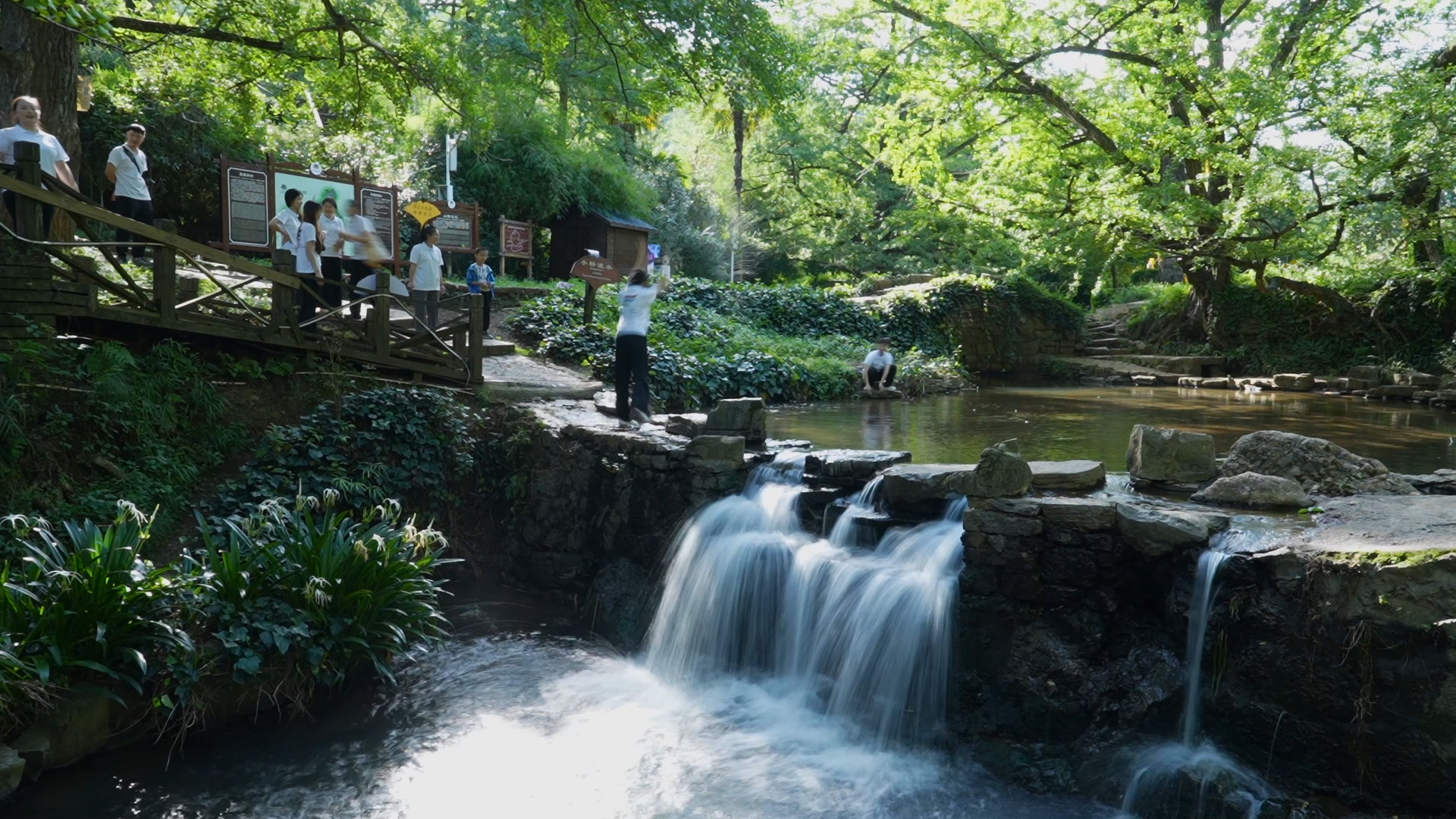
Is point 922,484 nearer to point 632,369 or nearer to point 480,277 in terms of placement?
point 632,369

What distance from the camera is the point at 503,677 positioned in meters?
7.42

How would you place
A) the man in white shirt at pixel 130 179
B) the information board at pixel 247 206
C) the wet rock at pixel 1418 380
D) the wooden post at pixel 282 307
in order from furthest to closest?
the wet rock at pixel 1418 380 < the information board at pixel 247 206 < the man in white shirt at pixel 130 179 < the wooden post at pixel 282 307

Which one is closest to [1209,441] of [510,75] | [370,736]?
[370,736]

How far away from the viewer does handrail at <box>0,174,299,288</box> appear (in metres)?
7.81

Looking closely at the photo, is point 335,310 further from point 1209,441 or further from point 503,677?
point 1209,441

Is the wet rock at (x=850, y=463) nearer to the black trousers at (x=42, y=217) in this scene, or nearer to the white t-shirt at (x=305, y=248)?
the white t-shirt at (x=305, y=248)

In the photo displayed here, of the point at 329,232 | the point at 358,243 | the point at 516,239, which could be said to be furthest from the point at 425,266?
the point at 516,239

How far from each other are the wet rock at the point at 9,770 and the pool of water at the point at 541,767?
0.10 m

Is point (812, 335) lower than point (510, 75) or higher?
lower

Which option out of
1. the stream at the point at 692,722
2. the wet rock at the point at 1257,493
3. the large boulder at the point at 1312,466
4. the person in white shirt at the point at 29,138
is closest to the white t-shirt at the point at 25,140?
the person in white shirt at the point at 29,138

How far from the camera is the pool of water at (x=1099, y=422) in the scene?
10359 millimetres

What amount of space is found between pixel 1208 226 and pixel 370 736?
19270 millimetres

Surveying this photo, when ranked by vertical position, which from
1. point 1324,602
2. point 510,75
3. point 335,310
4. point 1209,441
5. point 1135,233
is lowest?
point 1324,602

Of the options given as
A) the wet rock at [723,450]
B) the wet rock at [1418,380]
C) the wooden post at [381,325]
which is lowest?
the wet rock at [723,450]
